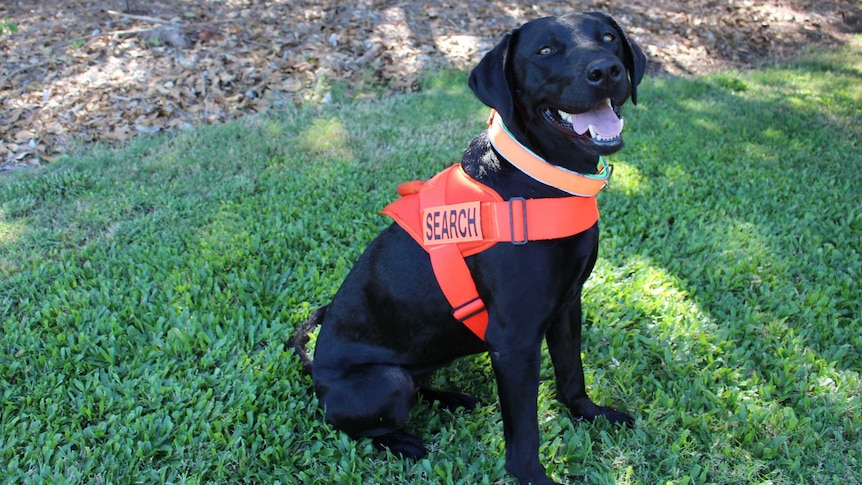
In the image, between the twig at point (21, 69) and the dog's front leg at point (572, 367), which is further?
the twig at point (21, 69)

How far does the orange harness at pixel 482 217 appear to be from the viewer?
88.4 inches

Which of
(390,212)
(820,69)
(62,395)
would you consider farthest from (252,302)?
(820,69)

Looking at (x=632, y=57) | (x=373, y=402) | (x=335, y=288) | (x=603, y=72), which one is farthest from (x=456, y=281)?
(x=335, y=288)

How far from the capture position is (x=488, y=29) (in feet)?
26.8

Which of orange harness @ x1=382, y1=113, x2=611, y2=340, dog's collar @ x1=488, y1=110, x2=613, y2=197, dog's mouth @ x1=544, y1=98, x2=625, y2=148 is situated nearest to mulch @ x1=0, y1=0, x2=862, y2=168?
orange harness @ x1=382, y1=113, x2=611, y2=340

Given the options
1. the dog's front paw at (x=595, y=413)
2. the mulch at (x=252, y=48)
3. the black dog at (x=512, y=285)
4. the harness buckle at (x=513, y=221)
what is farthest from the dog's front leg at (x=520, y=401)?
the mulch at (x=252, y=48)

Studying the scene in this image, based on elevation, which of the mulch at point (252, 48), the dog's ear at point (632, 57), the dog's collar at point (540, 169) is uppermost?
the dog's ear at point (632, 57)

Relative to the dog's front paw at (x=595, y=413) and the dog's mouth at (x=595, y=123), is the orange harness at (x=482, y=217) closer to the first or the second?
the dog's mouth at (x=595, y=123)

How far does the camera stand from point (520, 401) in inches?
92.9

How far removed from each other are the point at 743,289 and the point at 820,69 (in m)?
5.14

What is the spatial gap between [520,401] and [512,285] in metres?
0.45

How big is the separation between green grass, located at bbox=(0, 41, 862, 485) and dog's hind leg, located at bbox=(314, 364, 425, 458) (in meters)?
0.09

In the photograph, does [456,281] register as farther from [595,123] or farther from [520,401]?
[595,123]

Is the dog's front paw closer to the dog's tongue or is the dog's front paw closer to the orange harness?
the orange harness
